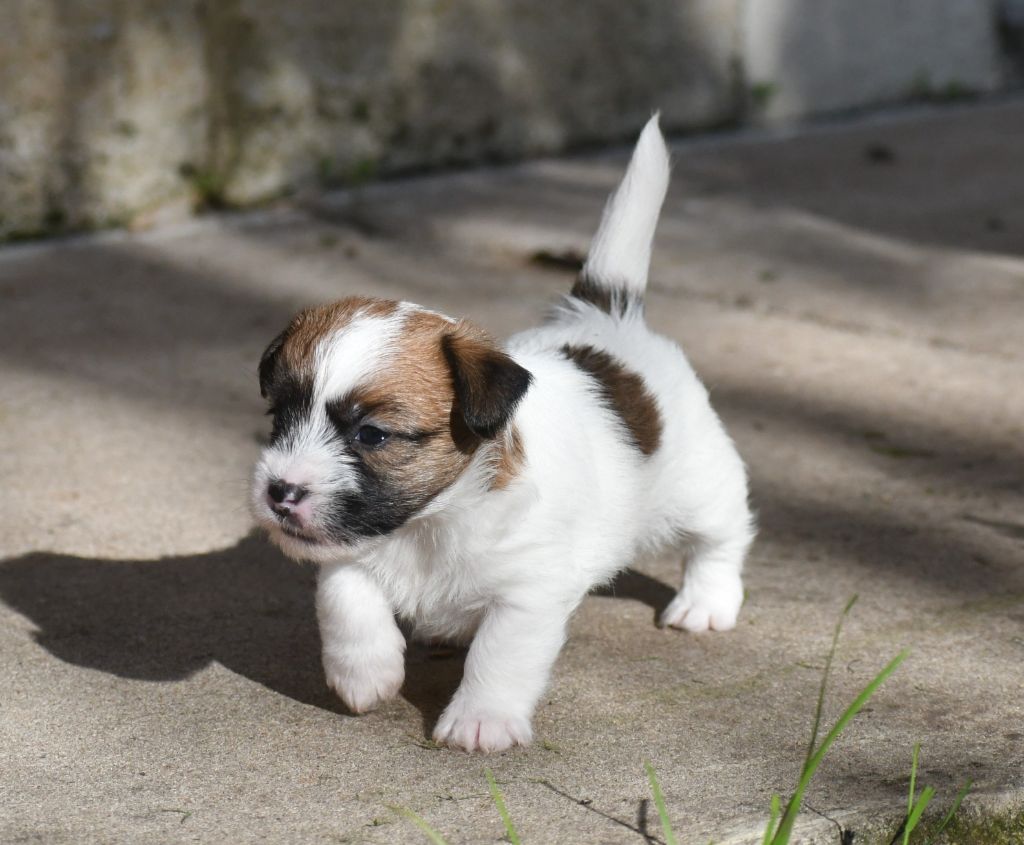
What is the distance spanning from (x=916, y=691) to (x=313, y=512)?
1531mm

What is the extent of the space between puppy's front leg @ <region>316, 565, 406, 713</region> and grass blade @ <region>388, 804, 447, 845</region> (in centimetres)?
43

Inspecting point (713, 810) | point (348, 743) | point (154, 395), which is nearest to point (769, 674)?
point (713, 810)

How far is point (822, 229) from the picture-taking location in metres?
7.96

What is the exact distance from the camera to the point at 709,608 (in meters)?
3.96

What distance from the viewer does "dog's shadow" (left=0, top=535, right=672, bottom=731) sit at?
3.70 m

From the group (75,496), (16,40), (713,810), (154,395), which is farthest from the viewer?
(16,40)

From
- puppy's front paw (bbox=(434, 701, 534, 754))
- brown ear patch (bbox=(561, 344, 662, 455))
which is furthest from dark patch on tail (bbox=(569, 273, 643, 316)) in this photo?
puppy's front paw (bbox=(434, 701, 534, 754))

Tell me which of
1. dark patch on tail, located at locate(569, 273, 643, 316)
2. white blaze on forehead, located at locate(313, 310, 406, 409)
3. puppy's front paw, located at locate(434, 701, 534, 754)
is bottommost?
puppy's front paw, located at locate(434, 701, 534, 754)

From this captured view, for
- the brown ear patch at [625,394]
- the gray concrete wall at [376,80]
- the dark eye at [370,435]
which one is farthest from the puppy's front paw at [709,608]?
the gray concrete wall at [376,80]

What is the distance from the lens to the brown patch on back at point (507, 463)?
132 inches

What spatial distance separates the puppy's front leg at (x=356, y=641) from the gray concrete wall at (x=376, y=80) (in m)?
4.57

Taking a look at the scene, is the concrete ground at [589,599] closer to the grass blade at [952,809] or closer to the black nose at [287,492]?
the grass blade at [952,809]

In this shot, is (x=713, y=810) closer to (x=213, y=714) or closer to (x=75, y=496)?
(x=213, y=714)

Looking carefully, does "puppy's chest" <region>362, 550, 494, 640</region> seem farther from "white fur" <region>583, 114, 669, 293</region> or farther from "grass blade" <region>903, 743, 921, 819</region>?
"white fur" <region>583, 114, 669, 293</region>
